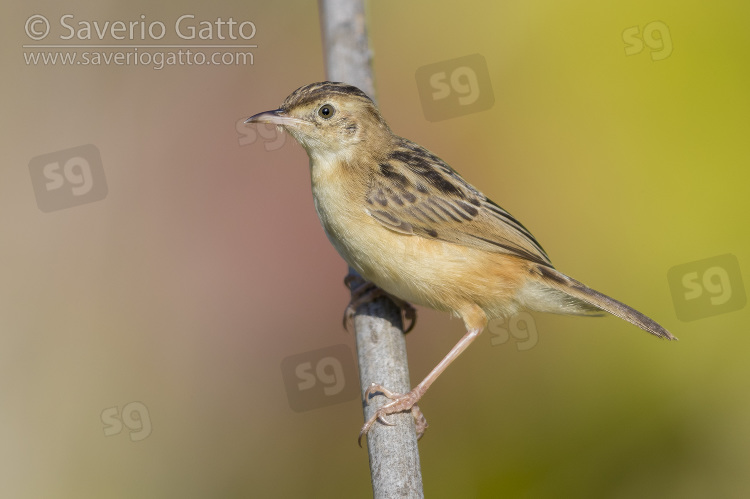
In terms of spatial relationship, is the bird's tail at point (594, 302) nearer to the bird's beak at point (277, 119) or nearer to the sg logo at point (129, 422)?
the bird's beak at point (277, 119)

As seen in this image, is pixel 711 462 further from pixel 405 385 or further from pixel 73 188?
pixel 73 188

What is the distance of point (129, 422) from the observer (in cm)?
544

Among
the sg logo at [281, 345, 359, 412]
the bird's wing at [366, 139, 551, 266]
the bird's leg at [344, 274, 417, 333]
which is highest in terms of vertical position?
the bird's wing at [366, 139, 551, 266]

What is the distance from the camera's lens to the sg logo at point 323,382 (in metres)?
5.38

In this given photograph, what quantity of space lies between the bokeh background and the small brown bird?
111cm

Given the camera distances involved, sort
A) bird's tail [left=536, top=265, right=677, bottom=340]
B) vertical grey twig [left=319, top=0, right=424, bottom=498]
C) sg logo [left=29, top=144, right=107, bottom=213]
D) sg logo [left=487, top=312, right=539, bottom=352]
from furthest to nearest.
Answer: sg logo [left=29, top=144, right=107, bottom=213] → sg logo [left=487, top=312, right=539, bottom=352] → bird's tail [left=536, top=265, right=677, bottom=340] → vertical grey twig [left=319, top=0, right=424, bottom=498]

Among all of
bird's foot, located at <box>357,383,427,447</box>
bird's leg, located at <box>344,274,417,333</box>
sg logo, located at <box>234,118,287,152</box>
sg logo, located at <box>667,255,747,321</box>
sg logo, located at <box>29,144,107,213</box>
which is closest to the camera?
bird's foot, located at <box>357,383,427,447</box>

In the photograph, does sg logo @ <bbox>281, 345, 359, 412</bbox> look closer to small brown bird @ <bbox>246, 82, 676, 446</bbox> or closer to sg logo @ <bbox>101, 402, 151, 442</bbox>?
sg logo @ <bbox>101, 402, 151, 442</bbox>

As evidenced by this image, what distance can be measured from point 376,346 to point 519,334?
1858 millimetres

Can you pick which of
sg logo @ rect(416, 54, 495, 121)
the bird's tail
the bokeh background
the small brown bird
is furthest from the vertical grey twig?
sg logo @ rect(416, 54, 495, 121)

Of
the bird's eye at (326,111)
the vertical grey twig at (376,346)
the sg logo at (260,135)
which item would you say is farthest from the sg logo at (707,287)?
the sg logo at (260,135)

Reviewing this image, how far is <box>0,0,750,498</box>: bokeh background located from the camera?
488 cm

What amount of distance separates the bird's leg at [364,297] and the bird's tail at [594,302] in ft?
2.77

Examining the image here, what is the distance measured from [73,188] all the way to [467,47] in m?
3.42
